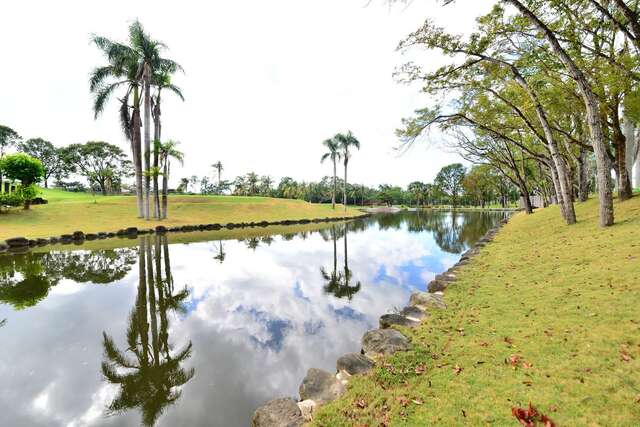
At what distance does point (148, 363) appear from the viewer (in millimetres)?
4715

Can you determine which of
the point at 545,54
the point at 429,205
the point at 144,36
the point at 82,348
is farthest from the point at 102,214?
the point at 429,205

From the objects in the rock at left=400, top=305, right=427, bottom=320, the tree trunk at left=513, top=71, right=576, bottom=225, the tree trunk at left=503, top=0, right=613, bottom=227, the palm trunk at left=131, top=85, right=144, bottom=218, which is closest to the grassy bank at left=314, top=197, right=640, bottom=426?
the rock at left=400, top=305, right=427, bottom=320

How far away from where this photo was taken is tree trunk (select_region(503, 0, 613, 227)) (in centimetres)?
912

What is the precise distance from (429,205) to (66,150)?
335 feet

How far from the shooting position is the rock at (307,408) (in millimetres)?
3207

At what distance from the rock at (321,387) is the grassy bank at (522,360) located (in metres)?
0.21

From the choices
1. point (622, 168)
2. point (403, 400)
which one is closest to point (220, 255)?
point (403, 400)

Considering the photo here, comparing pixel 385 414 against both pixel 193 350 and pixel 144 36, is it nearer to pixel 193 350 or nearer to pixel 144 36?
pixel 193 350

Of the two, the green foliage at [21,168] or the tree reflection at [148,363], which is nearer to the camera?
the tree reflection at [148,363]

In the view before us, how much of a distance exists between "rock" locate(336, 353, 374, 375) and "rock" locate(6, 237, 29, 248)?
21.8 m

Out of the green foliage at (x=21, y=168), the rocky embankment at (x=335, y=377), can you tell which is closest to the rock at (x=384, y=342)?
the rocky embankment at (x=335, y=377)

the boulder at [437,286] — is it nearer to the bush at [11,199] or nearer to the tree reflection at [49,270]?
the tree reflection at [49,270]

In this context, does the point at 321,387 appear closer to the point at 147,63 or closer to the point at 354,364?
the point at 354,364

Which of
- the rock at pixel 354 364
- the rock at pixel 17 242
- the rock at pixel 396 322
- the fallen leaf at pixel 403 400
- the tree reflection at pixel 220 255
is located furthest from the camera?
the rock at pixel 17 242
